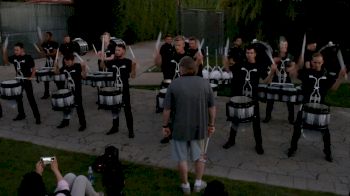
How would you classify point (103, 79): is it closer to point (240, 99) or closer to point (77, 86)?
point (77, 86)

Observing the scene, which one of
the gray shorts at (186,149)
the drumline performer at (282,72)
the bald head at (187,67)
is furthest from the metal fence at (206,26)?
the bald head at (187,67)

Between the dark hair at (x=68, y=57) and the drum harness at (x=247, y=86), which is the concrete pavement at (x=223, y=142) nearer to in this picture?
the drum harness at (x=247, y=86)

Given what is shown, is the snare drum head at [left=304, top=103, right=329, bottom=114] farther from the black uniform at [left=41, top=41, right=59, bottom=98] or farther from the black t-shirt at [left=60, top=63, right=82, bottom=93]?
the black uniform at [left=41, top=41, right=59, bottom=98]

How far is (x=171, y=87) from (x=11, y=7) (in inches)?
624

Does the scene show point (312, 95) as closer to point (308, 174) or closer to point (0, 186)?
point (308, 174)

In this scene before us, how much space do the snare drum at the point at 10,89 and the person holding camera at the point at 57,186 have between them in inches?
203

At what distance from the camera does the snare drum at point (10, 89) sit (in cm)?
995

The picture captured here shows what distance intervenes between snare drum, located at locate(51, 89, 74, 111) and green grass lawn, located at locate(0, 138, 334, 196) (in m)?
1.00

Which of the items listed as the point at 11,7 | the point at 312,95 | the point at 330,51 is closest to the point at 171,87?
the point at 312,95

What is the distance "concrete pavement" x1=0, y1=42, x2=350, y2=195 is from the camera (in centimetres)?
762

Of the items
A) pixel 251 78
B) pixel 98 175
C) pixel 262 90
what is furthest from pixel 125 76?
pixel 262 90

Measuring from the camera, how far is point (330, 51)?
1270 centimetres

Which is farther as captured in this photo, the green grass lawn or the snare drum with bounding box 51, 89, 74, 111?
the snare drum with bounding box 51, 89, 74, 111

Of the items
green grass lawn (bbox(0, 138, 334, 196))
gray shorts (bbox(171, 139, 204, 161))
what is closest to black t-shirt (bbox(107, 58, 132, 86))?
green grass lawn (bbox(0, 138, 334, 196))
